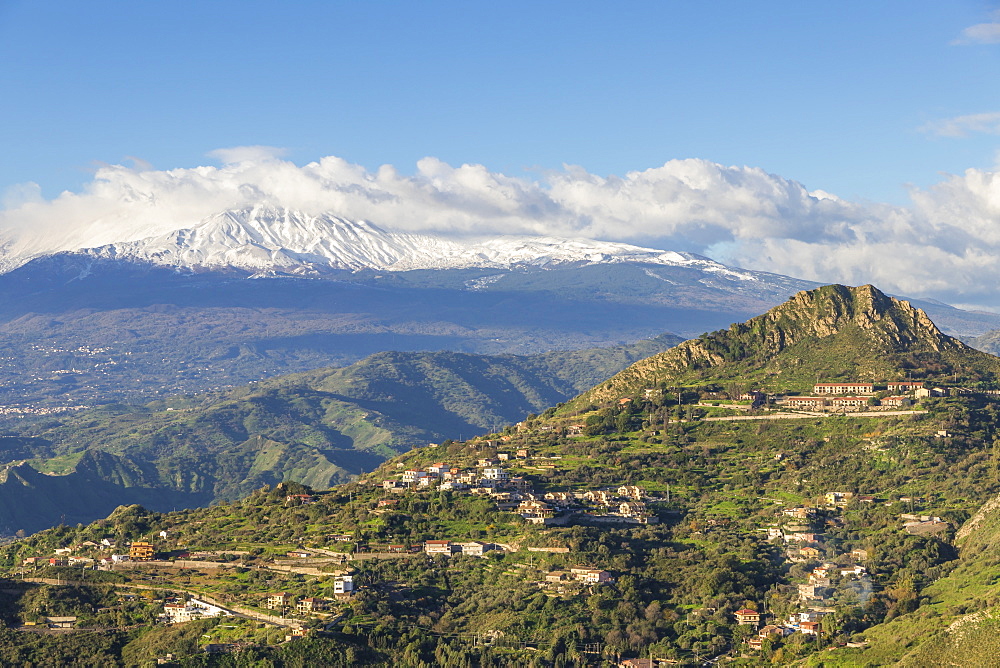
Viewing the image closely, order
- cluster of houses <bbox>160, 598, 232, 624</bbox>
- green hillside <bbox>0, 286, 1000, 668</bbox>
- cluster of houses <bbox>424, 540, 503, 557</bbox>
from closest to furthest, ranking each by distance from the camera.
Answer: green hillside <bbox>0, 286, 1000, 668</bbox> < cluster of houses <bbox>160, 598, 232, 624</bbox> < cluster of houses <bbox>424, 540, 503, 557</bbox>

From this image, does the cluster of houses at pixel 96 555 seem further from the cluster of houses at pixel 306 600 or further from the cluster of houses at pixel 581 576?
the cluster of houses at pixel 581 576

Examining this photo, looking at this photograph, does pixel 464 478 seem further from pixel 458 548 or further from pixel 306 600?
pixel 306 600

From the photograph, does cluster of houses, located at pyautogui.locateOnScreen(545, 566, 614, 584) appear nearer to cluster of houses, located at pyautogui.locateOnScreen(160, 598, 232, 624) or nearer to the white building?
the white building

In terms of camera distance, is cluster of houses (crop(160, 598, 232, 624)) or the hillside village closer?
cluster of houses (crop(160, 598, 232, 624))

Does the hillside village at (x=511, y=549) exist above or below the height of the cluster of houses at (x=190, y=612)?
above

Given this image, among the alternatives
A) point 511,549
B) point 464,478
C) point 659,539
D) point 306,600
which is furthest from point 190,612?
point 659,539

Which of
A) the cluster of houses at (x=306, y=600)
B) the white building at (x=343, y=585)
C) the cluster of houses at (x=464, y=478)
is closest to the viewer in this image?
the cluster of houses at (x=306, y=600)

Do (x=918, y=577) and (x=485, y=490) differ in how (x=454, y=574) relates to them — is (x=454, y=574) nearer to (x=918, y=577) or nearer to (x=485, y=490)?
(x=485, y=490)

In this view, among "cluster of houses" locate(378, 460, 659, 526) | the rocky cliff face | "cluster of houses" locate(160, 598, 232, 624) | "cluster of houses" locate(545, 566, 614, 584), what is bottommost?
"cluster of houses" locate(160, 598, 232, 624)

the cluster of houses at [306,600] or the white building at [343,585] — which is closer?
the cluster of houses at [306,600]

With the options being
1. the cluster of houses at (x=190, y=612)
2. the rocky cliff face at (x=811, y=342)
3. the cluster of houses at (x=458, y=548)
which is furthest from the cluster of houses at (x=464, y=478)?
the cluster of houses at (x=190, y=612)

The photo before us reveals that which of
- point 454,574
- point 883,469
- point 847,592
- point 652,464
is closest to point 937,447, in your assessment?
point 883,469

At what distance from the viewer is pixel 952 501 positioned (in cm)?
11138

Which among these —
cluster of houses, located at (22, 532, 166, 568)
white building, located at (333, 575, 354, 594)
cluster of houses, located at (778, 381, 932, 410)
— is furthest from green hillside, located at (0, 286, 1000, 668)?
cluster of houses, located at (778, 381, 932, 410)
